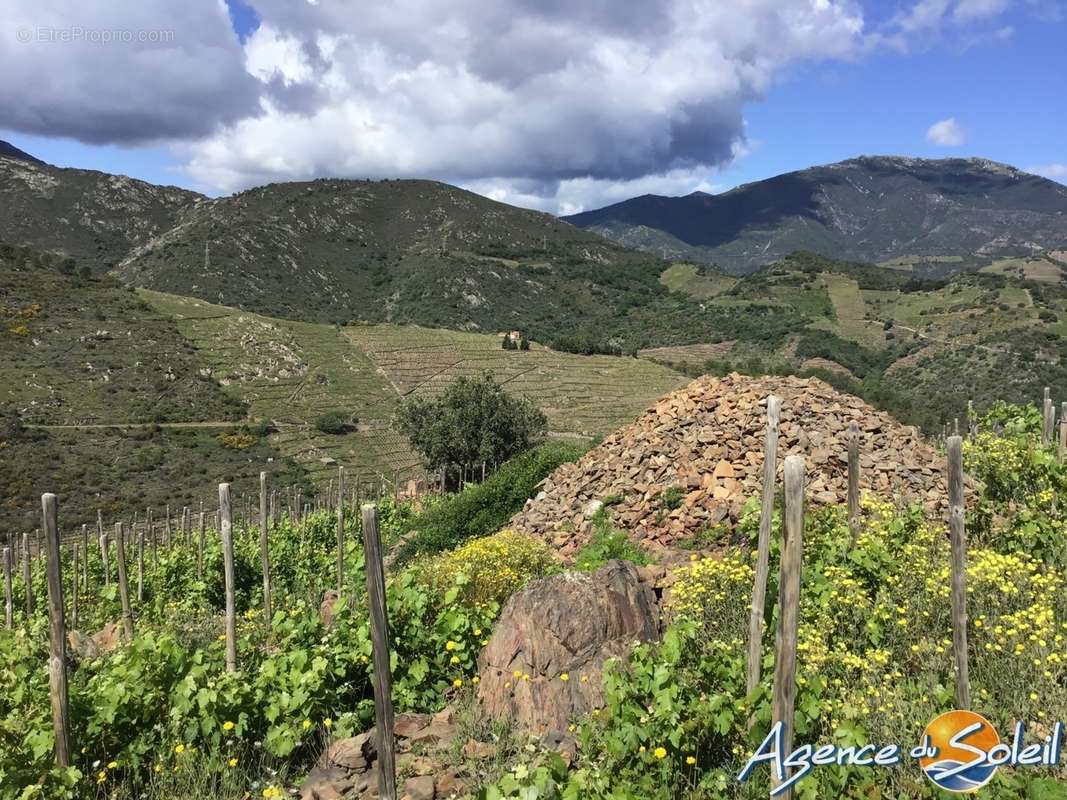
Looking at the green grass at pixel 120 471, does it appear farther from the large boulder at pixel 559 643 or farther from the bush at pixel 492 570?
the large boulder at pixel 559 643

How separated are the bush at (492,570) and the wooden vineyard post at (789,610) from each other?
12.9 ft

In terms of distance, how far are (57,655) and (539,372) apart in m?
58.3

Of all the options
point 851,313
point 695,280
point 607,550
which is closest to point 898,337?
point 851,313

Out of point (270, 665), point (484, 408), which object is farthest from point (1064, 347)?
point (270, 665)

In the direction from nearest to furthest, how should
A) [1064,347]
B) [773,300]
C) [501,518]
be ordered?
[501,518]
[1064,347]
[773,300]

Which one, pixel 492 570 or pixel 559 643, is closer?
pixel 559 643

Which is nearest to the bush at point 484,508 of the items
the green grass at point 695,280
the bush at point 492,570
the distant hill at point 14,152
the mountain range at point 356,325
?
the bush at point 492,570

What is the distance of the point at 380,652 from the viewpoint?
3.81 m

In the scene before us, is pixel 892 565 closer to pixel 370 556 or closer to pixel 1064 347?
pixel 370 556

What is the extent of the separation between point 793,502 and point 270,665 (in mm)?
4293

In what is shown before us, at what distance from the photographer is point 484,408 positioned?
1132 inches

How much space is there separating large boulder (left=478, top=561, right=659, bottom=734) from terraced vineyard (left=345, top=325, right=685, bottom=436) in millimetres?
40184

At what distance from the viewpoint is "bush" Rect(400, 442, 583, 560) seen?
15.6m

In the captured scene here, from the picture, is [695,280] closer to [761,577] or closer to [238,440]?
[238,440]
